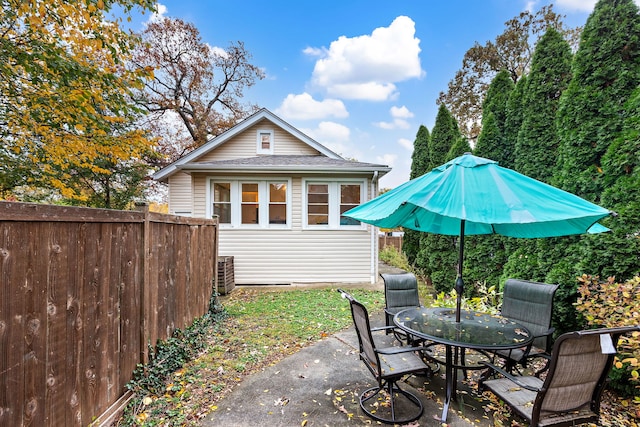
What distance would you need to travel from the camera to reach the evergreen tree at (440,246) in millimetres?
7375

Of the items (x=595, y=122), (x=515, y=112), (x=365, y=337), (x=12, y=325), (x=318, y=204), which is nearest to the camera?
(x=12, y=325)

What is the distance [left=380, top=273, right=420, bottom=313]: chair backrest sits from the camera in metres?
4.20

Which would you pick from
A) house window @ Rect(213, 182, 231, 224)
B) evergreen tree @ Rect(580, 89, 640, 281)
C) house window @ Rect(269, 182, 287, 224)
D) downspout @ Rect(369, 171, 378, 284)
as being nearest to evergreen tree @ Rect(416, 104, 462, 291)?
downspout @ Rect(369, 171, 378, 284)

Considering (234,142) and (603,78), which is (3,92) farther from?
(603,78)

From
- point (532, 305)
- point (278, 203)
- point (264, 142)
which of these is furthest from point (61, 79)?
point (532, 305)

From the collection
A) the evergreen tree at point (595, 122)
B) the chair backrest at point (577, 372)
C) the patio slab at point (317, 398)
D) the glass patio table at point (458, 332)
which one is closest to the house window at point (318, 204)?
the patio slab at point (317, 398)

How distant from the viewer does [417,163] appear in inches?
404

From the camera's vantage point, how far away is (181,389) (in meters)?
2.96

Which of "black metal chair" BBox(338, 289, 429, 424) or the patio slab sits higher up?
"black metal chair" BBox(338, 289, 429, 424)

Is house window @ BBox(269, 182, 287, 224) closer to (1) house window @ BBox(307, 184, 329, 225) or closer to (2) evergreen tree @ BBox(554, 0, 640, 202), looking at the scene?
(1) house window @ BBox(307, 184, 329, 225)

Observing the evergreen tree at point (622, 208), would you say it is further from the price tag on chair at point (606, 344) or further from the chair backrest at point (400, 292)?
the chair backrest at point (400, 292)

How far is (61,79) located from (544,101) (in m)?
8.11

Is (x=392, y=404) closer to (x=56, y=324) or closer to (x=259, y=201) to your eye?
(x=56, y=324)

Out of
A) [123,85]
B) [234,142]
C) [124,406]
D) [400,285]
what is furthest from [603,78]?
[234,142]
